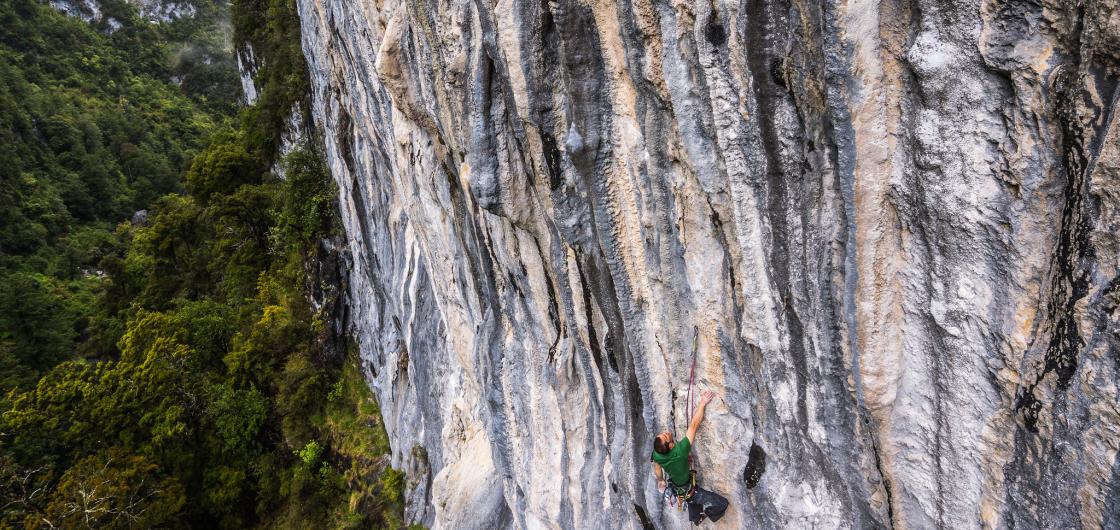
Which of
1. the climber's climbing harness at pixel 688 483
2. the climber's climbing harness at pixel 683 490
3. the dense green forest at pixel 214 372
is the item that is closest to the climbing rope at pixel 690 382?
the climber's climbing harness at pixel 688 483

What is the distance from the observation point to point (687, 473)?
173 inches

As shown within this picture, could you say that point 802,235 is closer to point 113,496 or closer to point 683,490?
point 683,490

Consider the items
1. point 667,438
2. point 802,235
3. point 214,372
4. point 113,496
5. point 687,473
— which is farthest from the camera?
point 214,372

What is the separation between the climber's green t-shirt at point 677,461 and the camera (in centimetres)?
434

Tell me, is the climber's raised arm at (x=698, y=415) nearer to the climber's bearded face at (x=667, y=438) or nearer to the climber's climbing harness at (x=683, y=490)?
the climber's bearded face at (x=667, y=438)

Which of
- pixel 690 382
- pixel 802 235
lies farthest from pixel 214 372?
pixel 802 235

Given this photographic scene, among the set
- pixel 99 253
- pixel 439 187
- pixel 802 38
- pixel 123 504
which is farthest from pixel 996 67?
pixel 99 253

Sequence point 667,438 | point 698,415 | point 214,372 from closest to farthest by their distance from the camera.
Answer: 1. point 698,415
2. point 667,438
3. point 214,372

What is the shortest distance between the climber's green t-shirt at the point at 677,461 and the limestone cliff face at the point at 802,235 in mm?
196

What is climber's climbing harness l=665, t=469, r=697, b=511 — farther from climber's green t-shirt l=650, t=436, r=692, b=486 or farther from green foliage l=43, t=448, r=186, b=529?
green foliage l=43, t=448, r=186, b=529

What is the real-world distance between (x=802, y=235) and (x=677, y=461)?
6.93 feet

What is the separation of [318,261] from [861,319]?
13.1 meters

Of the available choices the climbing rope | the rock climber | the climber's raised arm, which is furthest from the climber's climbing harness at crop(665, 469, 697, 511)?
the climber's raised arm

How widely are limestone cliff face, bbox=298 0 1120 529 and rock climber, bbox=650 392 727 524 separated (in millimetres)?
123
